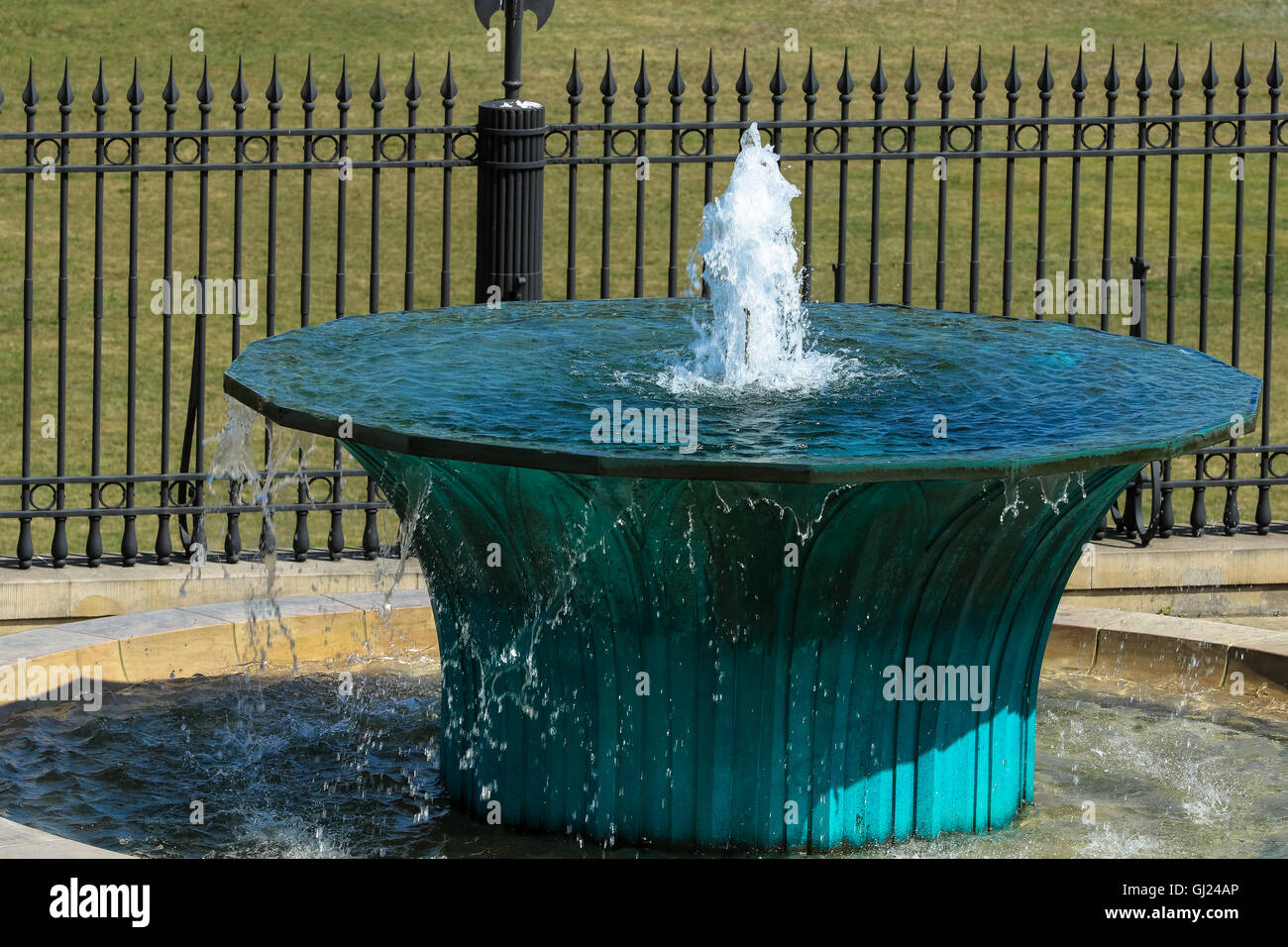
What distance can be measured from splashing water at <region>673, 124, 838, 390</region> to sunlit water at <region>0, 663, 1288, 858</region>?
1446 mm

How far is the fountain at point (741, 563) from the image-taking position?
5477 mm

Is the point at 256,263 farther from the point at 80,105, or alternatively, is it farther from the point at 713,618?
the point at 713,618

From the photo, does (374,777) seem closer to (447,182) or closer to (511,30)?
(447,182)

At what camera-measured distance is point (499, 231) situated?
349 inches

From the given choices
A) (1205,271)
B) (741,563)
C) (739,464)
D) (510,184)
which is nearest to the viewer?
(739,464)

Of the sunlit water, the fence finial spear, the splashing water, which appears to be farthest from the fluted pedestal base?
the fence finial spear

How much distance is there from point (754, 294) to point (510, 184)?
2.31 m

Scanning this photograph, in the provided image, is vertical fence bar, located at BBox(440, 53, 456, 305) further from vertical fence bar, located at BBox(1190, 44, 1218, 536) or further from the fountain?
vertical fence bar, located at BBox(1190, 44, 1218, 536)

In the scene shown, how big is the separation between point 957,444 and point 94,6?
19.7 metres

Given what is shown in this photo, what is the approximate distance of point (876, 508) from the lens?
5492 millimetres

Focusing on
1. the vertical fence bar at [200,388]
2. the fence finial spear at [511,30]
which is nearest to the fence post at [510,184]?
the fence finial spear at [511,30]

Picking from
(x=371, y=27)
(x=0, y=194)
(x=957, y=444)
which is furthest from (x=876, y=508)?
(x=371, y=27)

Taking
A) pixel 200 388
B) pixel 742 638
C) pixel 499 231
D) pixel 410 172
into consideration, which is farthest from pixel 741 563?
pixel 410 172

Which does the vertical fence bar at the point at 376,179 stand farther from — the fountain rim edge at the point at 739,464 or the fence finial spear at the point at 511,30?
the fountain rim edge at the point at 739,464
